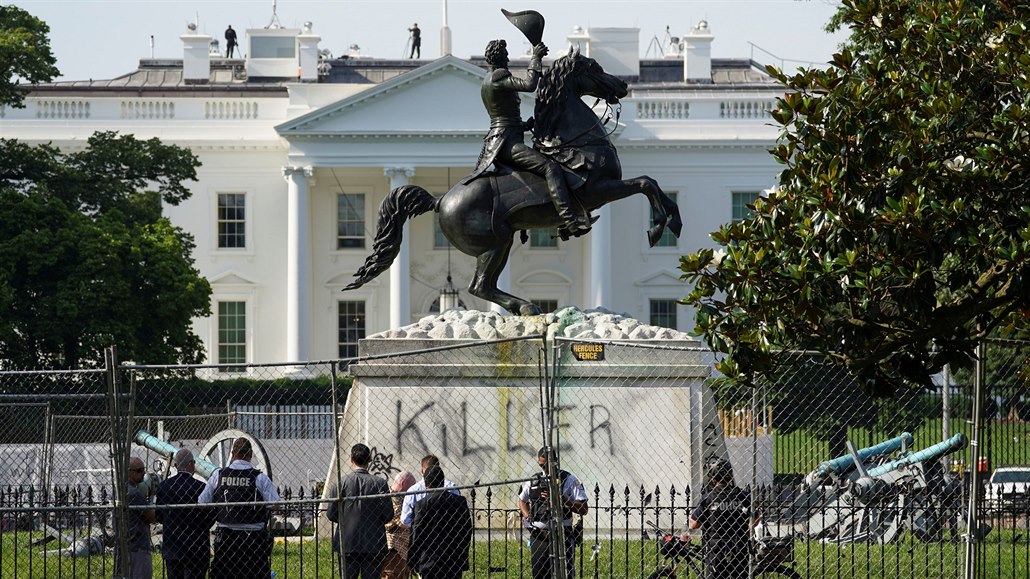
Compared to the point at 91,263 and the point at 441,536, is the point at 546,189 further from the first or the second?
the point at 91,263

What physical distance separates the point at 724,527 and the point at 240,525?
2989 mm

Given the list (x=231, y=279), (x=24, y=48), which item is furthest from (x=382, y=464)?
(x=231, y=279)

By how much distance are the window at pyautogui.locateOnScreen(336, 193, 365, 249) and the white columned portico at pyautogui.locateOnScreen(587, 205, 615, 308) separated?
6894 mm

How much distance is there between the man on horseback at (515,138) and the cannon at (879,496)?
269 cm

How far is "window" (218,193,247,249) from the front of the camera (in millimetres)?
51656

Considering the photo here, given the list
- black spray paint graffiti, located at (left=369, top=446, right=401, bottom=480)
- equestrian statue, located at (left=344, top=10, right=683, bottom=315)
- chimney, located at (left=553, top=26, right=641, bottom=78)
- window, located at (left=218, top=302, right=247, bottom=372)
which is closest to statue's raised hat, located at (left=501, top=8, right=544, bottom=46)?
equestrian statue, located at (left=344, top=10, right=683, bottom=315)

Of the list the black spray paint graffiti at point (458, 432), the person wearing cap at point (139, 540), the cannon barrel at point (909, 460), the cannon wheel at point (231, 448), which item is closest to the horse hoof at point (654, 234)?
the black spray paint graffiti at point (458, 432)

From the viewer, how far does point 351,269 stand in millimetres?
51438

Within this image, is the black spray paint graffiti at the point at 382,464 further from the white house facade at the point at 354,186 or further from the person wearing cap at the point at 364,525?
the white house facade at the point at 354,186

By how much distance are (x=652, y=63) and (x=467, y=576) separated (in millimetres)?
46354

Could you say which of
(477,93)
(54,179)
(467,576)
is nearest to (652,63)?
(477,93)

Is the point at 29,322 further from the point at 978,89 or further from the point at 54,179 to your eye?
the point at 978,89

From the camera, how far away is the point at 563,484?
1120 cm

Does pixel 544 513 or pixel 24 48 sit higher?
pixel 24 48
